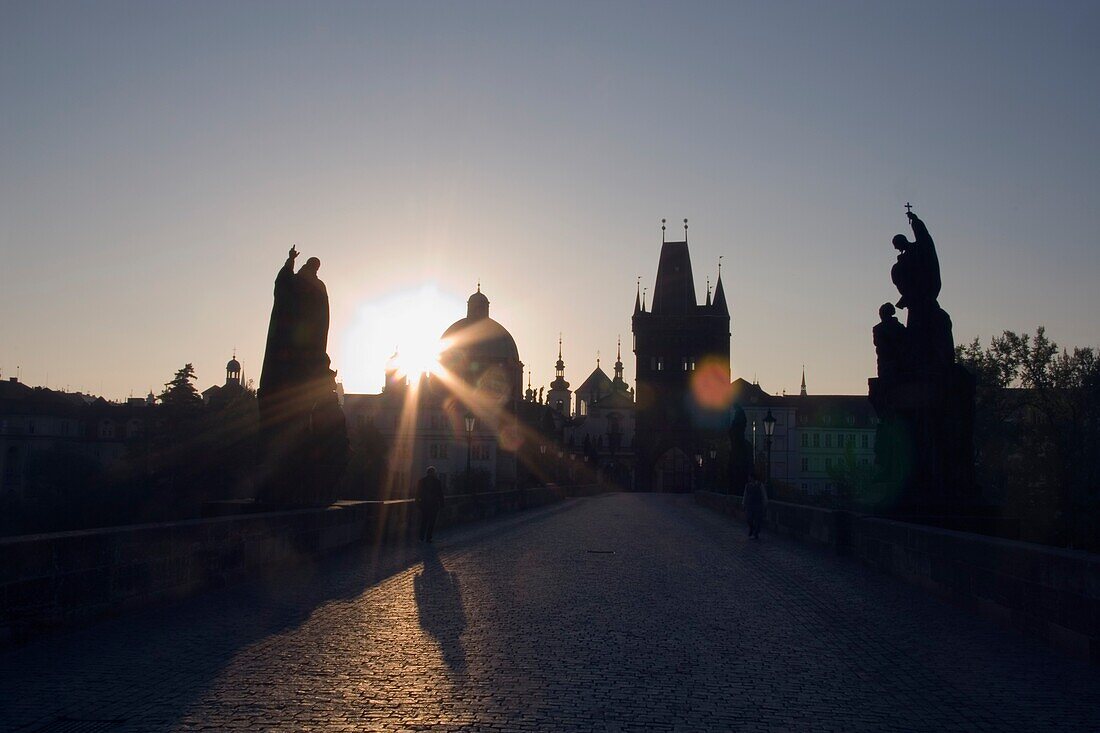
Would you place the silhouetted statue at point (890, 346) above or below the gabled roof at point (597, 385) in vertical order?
below

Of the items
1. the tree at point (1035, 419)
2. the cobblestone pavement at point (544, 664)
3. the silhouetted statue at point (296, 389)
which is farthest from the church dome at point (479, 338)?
the cobblestone pavement at point (544, 664)

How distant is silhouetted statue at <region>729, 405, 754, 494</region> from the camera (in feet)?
145

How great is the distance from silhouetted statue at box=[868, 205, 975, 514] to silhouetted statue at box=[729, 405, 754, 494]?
26821 millimetres

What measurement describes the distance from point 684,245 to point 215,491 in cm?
7900

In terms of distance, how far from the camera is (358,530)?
1981 centimetres

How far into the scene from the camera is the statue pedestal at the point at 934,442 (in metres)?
16.3

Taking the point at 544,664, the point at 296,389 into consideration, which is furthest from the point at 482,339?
the point at 544,664

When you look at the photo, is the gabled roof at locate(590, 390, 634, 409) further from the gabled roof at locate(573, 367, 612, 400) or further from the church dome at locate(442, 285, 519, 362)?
the church dome at locate(442, 285, 519, 362)

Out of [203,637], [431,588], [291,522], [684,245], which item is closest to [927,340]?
[431,588]

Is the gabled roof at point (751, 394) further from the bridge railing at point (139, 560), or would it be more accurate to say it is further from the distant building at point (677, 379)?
the bridge railing at point (139, 560)

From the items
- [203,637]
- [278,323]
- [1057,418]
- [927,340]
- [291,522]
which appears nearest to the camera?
[203,637]

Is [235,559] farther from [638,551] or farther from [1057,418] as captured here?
[1057,418]

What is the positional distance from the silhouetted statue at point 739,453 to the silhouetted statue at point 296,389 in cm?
2769

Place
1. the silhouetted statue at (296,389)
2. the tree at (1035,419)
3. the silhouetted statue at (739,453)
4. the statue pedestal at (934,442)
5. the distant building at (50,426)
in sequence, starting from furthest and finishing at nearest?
the distant building at (50,426)
the tree at (1035,419)
the silhouetted statue at (739,453)
the silhouetted statue at (296,389)
the statue pedestal at (934,442)
